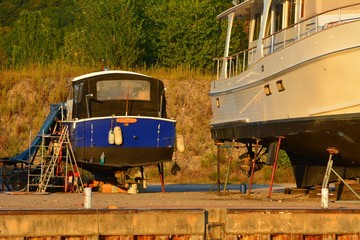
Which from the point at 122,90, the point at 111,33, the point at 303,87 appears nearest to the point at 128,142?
the point at 122,90

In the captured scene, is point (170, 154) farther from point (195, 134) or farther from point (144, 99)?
point (195, 134)

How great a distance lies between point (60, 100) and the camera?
49812 mm

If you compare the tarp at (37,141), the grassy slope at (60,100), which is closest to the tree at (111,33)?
the grassy slope at (60,100)

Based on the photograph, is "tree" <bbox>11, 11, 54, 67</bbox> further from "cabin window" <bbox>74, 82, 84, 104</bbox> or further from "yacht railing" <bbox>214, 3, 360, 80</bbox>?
"yacht railing" <bbox>214, 3, 360, 80</bbox>

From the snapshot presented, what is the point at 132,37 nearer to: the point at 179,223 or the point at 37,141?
the point at 37,141

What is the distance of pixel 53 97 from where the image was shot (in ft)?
164

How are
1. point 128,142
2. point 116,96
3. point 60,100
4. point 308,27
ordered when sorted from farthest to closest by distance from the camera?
point 60,100 → point 116,96 → point 128,142 → point 308,27

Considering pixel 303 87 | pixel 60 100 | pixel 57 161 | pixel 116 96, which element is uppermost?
pixel 60 100

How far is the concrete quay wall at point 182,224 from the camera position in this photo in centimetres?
1703

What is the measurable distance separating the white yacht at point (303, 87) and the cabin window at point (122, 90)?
2752mm

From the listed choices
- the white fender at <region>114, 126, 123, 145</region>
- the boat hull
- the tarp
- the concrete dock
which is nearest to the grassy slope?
the tarp

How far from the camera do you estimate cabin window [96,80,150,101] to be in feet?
105

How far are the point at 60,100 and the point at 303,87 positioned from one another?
26.6 m

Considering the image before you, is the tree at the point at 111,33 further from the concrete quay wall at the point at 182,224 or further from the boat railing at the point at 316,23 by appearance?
the concrete quay wall at the point at 182,224
